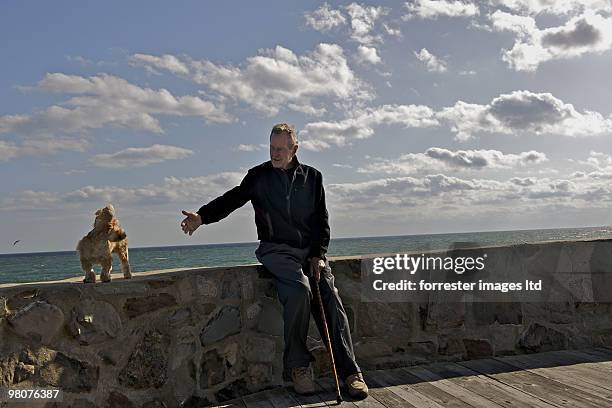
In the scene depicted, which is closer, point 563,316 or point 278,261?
point 278,261

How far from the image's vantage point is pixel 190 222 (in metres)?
2.91

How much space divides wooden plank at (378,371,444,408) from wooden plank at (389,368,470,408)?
1.0 inches

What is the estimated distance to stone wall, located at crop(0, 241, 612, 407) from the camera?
2.47m

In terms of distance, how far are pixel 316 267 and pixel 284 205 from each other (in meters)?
0.43

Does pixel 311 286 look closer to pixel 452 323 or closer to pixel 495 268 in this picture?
pixel 452 323

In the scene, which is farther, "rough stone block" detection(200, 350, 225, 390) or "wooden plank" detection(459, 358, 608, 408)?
"rough stone block" detection(200, 350, 225, 390)

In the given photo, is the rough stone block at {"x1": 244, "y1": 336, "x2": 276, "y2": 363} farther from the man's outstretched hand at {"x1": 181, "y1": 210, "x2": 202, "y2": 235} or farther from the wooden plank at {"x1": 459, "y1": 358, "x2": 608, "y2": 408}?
the wooden plank at {"x1": 459, "y1": 358, "x2": 608, "y2": 408}

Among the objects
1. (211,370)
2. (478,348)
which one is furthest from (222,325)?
(478,348)

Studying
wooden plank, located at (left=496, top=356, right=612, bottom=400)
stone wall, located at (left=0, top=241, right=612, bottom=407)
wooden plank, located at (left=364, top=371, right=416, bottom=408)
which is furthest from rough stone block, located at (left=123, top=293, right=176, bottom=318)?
→ wooden plank, located at (left=496, top=356, right=612, bottom=400)

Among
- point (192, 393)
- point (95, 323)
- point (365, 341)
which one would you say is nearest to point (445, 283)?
point (365, 341)

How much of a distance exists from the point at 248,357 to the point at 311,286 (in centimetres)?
58

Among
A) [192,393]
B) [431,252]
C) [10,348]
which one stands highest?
[431,252]

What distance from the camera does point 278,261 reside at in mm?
2969

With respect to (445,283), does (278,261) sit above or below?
above
